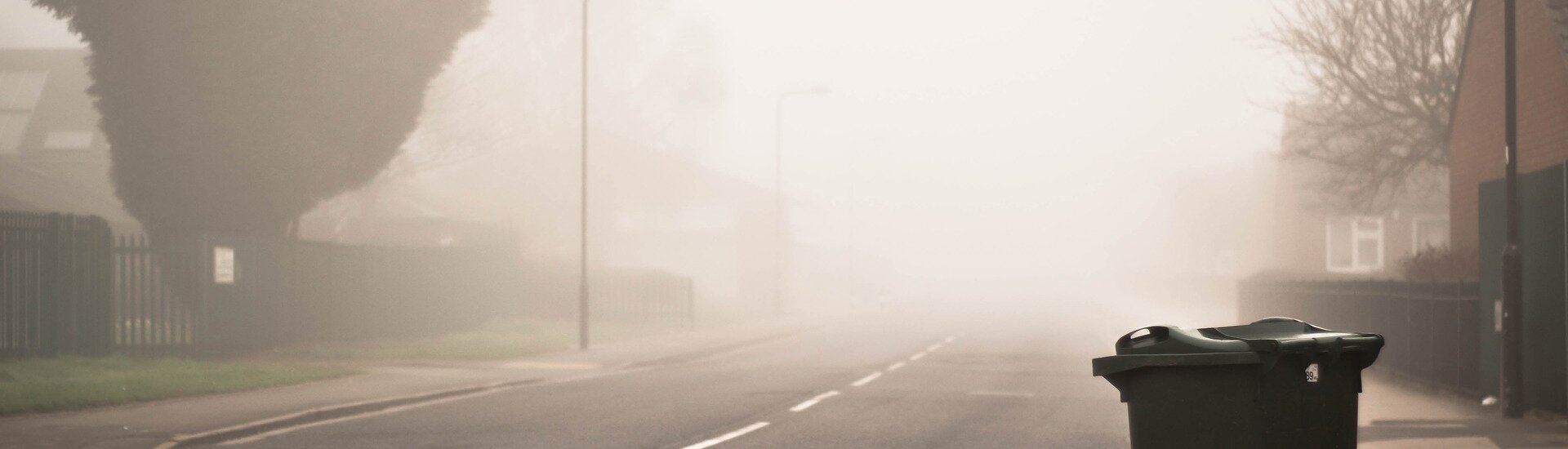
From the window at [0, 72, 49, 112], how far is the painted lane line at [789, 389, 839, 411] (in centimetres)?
4685

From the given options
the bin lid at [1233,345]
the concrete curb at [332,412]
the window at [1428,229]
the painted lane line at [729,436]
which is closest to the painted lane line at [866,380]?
the concrete curb at [332,412]

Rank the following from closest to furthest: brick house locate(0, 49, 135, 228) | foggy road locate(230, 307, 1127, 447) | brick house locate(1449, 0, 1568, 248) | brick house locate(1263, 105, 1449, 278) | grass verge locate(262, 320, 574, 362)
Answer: foggy road locate(230, 307, 1127, 447) < brick house locate(1449, 0, 1568, 248) < grass verge locate(262, 320, 574, 362) < brick house locate(0, 49, 135, 228) < brick house locate(1263, 105, 1449, 278)

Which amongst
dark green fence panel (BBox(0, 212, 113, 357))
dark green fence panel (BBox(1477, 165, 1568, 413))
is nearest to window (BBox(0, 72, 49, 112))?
dark green fence panel (BBox(0, 212, 113, 357))

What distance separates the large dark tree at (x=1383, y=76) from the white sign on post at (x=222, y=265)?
19417 mm

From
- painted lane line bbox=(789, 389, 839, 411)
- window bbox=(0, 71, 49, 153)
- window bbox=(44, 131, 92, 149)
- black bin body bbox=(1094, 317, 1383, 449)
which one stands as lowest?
painted lane line bbox=(789, 389, 839, 411)

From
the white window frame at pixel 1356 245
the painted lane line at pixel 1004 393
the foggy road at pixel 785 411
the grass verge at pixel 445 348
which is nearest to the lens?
the foggy road at pixel 785 411

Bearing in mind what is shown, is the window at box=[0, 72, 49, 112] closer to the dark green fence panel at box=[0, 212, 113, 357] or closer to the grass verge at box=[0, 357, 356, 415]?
the dark green fence panel at box=[0, 212, 113, 357]

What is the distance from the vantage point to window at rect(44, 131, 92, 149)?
164 feet

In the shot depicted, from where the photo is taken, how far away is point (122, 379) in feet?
53.6

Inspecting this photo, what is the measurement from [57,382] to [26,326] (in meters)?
2.33

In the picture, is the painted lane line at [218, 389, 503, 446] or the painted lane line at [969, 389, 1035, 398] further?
the painted lane line at [969, 389, 1035, 398]

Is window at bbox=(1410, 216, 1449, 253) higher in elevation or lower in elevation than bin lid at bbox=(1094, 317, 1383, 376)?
higher

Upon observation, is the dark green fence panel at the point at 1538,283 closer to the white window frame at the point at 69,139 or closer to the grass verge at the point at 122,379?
the grass verge at the point at 122,379

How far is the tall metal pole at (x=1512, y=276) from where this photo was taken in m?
13.8
